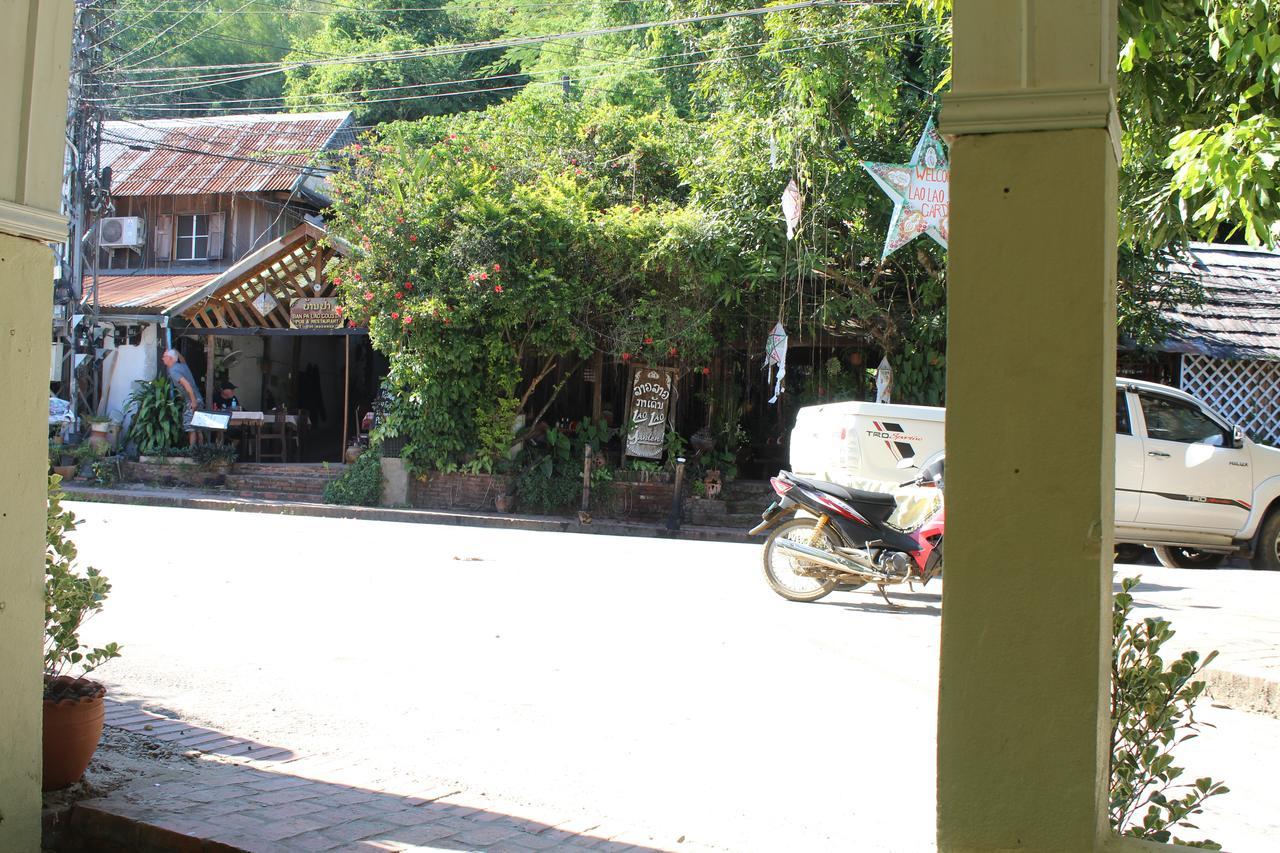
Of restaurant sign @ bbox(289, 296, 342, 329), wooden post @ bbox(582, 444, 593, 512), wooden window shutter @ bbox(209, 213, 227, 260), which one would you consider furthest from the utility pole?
wooden post @ bbox(582, 444, 593, 512)

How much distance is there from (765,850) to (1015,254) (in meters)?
2.47

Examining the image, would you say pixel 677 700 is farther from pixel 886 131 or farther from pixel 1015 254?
pixel 886 131

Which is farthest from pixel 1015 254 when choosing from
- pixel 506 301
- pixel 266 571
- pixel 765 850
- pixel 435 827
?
pixel 506 301

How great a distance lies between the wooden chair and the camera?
2212 cm

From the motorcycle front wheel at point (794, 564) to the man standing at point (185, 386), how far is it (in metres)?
14.7

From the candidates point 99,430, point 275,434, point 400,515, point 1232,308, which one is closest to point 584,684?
point 400,515

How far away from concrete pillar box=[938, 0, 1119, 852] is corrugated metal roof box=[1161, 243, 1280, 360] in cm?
1531

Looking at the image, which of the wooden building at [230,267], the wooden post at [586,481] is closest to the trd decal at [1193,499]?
the wooden post at [586,481]

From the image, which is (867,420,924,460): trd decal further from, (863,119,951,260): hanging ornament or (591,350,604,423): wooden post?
(591,350,604,423): wooden post

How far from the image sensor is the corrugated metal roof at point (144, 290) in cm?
2183

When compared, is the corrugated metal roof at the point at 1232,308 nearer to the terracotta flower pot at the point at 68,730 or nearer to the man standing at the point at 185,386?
the terracotta flower pot at the point at 68,730

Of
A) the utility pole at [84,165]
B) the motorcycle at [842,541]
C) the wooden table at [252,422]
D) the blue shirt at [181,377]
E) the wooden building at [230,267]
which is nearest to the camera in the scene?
the motorcycle at [842,541]

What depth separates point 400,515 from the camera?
1788cm

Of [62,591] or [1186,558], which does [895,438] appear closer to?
[1186,558]
